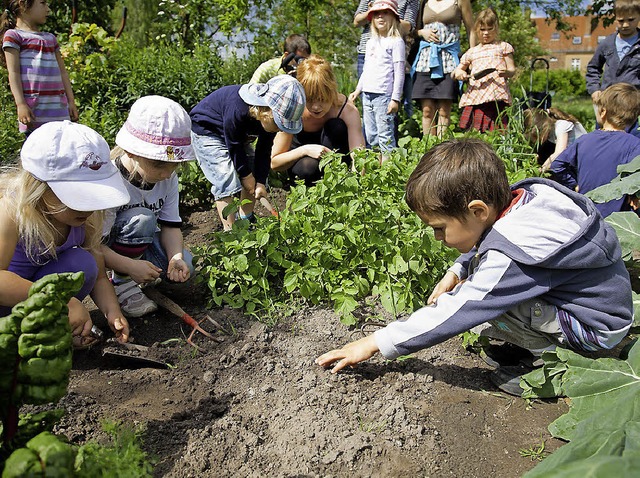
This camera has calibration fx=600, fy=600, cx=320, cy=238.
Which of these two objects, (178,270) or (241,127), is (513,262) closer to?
(178,270)

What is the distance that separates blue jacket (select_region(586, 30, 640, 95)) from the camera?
17.8 feet

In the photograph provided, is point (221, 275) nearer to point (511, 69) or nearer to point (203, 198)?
point (203, 198)

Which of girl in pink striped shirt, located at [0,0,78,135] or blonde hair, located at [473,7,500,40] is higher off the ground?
blonde hair, located at [473,7,500,40]

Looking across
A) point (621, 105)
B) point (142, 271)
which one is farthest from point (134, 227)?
point (621, 105)

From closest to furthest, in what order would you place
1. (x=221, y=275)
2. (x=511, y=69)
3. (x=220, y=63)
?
(x=221, y=275) < (x=511, y=69) < (x=220, y=63)

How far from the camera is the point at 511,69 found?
211 inches

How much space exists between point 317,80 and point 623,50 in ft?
10.5

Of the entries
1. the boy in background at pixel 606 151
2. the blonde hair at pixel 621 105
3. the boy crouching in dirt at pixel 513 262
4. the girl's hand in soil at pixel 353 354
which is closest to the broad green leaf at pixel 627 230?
the boy crouching in dirt at pixel 513 262

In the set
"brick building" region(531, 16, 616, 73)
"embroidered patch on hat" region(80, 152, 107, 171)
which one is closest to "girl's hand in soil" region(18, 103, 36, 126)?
"embroidered patch on hat" region(80, 152, 107, 171)

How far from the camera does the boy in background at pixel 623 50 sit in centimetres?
532

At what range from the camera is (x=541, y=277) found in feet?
6.85

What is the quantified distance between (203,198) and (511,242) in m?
3.37

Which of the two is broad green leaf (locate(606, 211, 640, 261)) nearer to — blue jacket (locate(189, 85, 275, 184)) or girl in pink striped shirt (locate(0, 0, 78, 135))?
blue jacket (locate(189, 85, 275, 184))

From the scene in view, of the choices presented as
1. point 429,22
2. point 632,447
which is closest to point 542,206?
point 632,447
